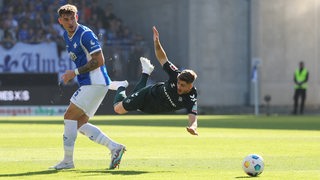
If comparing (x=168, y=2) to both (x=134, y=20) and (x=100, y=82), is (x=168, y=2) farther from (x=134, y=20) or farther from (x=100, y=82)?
(x=100, y=82)

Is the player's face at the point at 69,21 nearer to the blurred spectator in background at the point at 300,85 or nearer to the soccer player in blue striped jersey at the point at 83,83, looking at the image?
the soccer player in blue striped jersey at the point at 83,83

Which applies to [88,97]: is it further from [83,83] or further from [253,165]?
[253,165]

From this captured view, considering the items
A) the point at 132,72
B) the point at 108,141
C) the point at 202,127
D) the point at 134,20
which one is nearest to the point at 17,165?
the point at 108,141

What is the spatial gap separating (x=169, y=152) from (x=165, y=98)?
109 inches

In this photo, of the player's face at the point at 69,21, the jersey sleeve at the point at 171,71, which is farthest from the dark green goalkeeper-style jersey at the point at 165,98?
the player's face at the point at 69,21

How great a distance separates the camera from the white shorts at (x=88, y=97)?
13.4 meters

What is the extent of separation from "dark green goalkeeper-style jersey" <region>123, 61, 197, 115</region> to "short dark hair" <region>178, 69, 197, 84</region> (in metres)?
0.41

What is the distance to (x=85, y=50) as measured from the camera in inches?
529

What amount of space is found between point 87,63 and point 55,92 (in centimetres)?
2301

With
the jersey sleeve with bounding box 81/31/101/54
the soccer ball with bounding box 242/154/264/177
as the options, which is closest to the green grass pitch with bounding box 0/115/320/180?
the soccer ball with bounding box 242/154/264/177

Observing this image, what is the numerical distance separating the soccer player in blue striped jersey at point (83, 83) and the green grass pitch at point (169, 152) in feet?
1.05

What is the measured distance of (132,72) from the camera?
127 feet

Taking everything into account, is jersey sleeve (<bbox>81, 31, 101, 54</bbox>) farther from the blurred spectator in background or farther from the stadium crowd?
the blurred spectator in background

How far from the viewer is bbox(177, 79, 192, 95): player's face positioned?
13.7 metres
